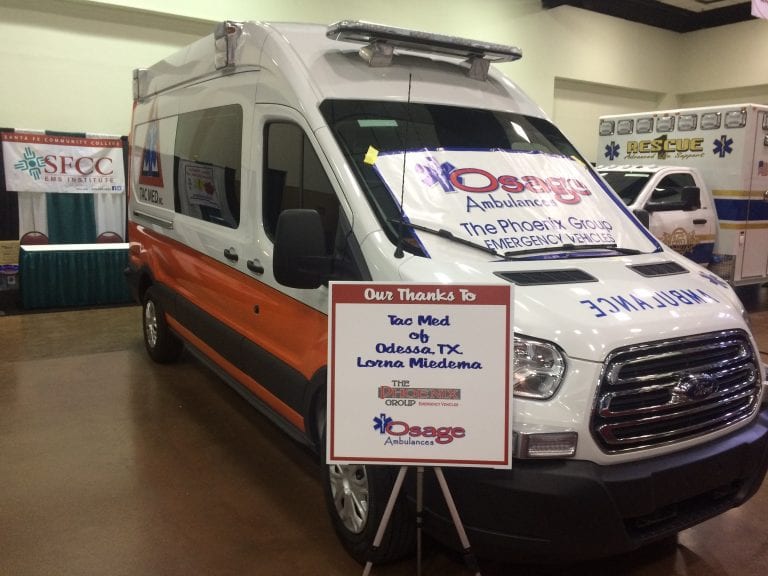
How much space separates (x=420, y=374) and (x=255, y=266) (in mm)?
1420

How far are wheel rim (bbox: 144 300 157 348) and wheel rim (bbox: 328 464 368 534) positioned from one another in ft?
10.1

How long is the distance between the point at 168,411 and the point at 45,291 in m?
4.05

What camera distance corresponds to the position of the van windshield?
111 inches

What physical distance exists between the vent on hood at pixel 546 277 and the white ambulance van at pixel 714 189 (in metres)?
5.36

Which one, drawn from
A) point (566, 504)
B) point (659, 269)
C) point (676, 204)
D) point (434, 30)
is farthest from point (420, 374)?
point (434, 30)

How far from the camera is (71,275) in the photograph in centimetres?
788

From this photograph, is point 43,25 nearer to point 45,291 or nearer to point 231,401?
point 45,291

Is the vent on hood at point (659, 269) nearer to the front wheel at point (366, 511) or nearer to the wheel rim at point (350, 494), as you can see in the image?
the front wheel at point (366, 511)

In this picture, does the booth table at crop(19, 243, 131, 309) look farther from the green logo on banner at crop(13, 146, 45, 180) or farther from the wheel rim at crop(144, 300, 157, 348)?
the wheel rim at crop(144, 300, 157, 348)

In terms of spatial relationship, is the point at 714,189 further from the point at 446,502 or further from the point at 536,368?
the point at 446,502

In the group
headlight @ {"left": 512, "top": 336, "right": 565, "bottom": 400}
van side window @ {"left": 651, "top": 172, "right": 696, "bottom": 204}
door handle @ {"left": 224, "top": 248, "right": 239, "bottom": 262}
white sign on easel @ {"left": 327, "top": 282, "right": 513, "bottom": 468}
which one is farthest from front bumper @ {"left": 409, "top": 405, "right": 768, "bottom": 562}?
van side window @ {"left": 651, "top": 172, "right": 696, "bottom": 204}

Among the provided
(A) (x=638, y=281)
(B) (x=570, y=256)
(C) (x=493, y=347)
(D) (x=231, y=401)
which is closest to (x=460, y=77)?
(B) (x=570, y=256)

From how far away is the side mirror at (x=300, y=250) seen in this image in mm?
2600

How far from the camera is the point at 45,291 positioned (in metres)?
7.78
